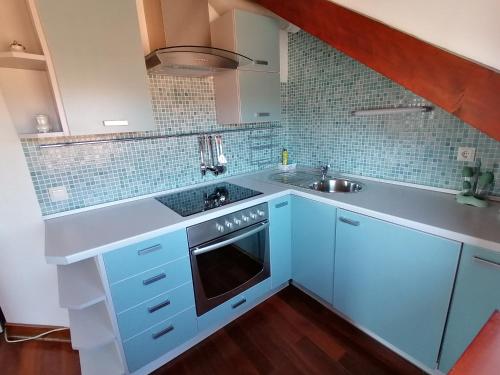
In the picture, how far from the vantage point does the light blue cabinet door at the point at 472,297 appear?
1.03 m

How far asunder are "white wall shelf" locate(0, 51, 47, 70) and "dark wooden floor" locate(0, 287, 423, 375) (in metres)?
1.68

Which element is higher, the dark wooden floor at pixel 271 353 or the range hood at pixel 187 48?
the range hood at pixel 187 48

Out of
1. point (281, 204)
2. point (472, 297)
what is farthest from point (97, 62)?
point (472, 297)

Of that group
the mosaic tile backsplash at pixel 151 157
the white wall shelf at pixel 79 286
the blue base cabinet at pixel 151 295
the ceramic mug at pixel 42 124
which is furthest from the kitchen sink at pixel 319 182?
the ceramic mug at pixel 42 124

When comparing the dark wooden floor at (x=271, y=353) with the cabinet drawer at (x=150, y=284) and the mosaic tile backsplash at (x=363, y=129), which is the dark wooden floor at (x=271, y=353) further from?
the mosaic tile backsplash at (x=363, y=129)

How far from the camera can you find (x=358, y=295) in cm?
156

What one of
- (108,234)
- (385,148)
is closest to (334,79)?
(385,148)

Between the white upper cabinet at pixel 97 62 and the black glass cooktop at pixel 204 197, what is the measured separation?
53cm

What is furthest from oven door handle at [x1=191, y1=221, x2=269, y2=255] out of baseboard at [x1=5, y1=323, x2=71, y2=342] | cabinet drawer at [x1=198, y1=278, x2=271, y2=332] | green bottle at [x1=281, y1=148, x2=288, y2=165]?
baseboard at [x1=5, y1=323, x2=71, y2=342]

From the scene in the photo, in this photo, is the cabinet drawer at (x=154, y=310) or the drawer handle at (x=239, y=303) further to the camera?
the drawer handle at (x=239, y=303)

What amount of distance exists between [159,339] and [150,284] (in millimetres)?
352

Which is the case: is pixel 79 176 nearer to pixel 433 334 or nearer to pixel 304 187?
pixel 304 187

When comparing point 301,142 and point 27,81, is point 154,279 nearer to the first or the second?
point 27,81

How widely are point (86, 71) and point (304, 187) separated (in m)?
1.44
